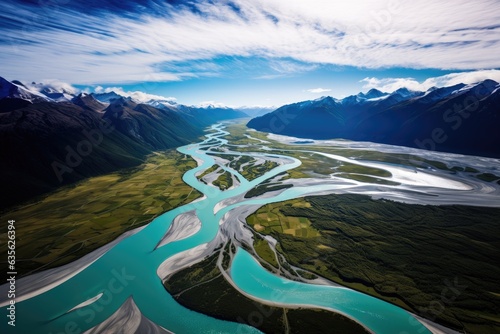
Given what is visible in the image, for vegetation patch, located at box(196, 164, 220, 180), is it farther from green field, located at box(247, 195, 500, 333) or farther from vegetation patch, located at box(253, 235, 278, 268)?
vegetation patch, located at box(253, 235, 278, 268)

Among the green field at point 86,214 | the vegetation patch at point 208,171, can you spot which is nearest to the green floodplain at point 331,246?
the green field at point 86,214

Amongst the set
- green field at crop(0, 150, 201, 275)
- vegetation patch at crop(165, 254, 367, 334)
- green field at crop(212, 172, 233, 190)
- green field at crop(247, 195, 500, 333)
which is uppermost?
green field at crop(247, 195, 500, 333)

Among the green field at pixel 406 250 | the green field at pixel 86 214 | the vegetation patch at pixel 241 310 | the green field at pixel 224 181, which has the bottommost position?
the green field at pixel 86 214

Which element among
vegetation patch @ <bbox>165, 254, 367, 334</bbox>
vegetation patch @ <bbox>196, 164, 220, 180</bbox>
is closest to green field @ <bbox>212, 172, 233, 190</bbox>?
vegetation patch @ <bbox>196, 164, 220, 180</bbox>

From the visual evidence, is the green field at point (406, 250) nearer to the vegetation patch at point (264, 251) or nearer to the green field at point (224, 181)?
the vegetation patch at point (264, 251)

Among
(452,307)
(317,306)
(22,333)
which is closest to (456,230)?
(452,307)

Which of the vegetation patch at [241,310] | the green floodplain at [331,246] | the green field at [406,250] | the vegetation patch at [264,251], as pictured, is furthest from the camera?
the vegetation patch at [264,251]
